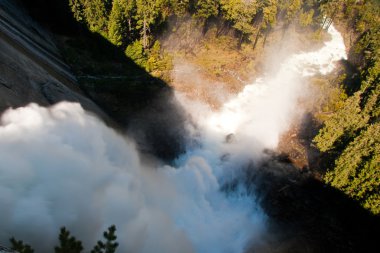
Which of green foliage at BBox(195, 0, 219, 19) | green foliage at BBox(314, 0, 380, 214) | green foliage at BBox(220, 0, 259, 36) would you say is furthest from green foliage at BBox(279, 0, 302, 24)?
green foliage at BBox(314, 0, 380, 214)

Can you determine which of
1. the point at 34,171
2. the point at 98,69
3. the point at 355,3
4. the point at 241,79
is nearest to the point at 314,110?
the point at 241,79

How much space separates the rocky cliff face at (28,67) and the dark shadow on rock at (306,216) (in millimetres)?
23520

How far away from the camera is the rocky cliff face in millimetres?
27078

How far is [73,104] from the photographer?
32688mm

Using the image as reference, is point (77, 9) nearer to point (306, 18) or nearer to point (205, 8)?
point (205, 8)

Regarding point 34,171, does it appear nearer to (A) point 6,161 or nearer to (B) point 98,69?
(A) point 6,161

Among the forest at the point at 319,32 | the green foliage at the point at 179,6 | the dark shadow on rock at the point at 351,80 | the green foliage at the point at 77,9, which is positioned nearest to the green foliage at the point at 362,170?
the forest at the point at 319,32

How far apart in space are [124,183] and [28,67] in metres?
15.2

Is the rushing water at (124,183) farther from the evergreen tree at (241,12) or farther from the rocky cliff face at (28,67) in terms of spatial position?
the evergreen tree at (241,12)

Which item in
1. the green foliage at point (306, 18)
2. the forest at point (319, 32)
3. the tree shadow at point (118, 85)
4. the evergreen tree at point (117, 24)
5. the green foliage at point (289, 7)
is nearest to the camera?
the forest at point (319, 32)

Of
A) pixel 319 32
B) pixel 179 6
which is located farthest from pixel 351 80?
pixel 179 6

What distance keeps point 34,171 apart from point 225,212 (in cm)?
2266

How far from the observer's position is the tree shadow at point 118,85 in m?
42.2

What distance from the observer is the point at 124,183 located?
29.7 m
